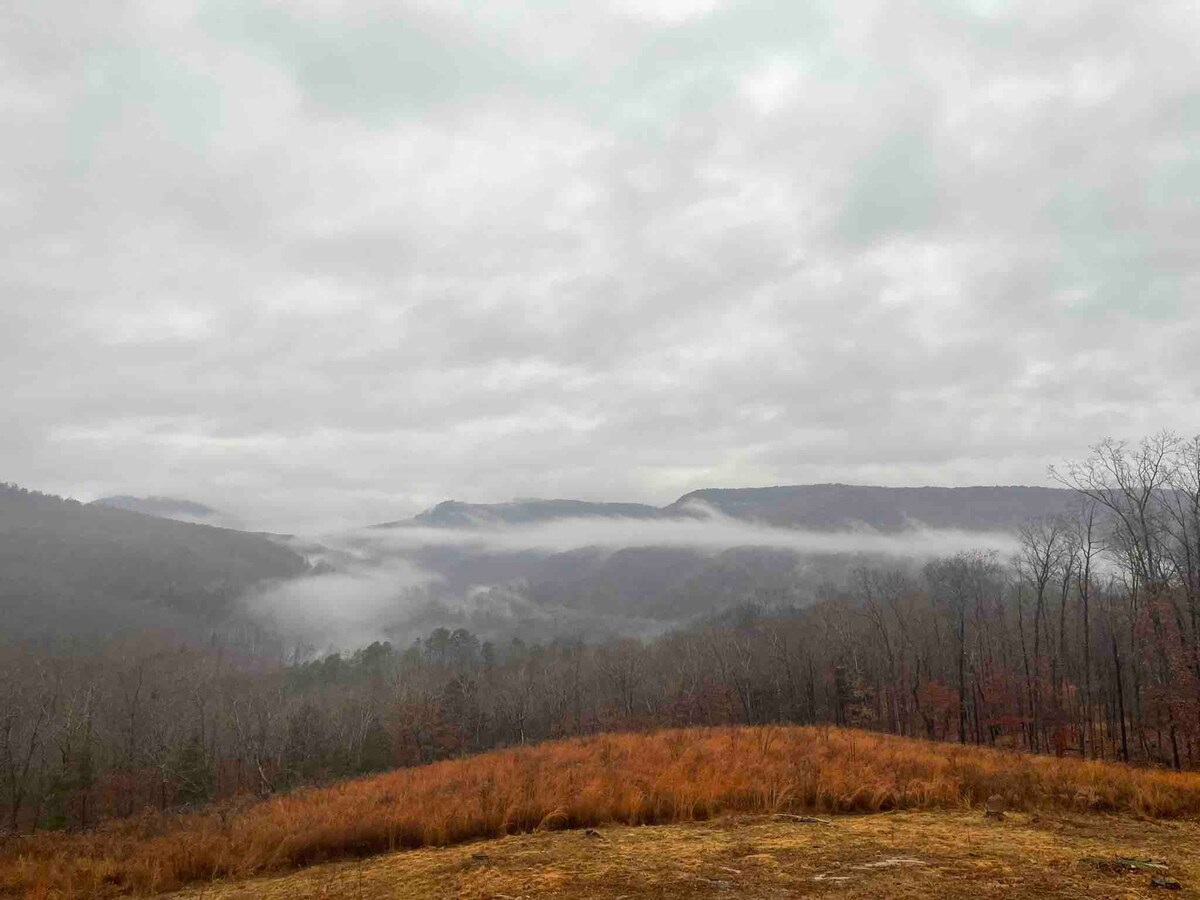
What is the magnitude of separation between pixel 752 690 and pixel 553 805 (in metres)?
73.9

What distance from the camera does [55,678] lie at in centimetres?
10431

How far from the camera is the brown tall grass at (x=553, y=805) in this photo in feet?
28.7

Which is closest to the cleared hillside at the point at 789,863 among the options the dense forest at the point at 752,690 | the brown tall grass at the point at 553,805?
the brown tall grass at the point at 553,805

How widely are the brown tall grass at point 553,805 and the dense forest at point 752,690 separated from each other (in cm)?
2296

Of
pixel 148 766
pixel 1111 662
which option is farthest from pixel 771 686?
pixel 148 766

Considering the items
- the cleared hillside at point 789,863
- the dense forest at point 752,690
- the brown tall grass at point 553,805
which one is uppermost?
the cleared hillside at point 789,863

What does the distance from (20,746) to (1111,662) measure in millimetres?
114015

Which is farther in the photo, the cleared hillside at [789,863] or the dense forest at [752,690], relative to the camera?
the dense forest at [752,690]

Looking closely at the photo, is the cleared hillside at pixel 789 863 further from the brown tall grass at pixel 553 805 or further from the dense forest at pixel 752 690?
the dense forest at pixel 752 690

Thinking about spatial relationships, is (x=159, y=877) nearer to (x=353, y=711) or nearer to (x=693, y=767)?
(x=693, y=767)

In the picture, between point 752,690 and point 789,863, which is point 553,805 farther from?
point 752,690

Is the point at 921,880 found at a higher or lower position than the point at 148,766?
higher

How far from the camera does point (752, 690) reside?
255 ft

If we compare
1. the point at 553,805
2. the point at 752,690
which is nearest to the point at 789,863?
the point at 553,805
